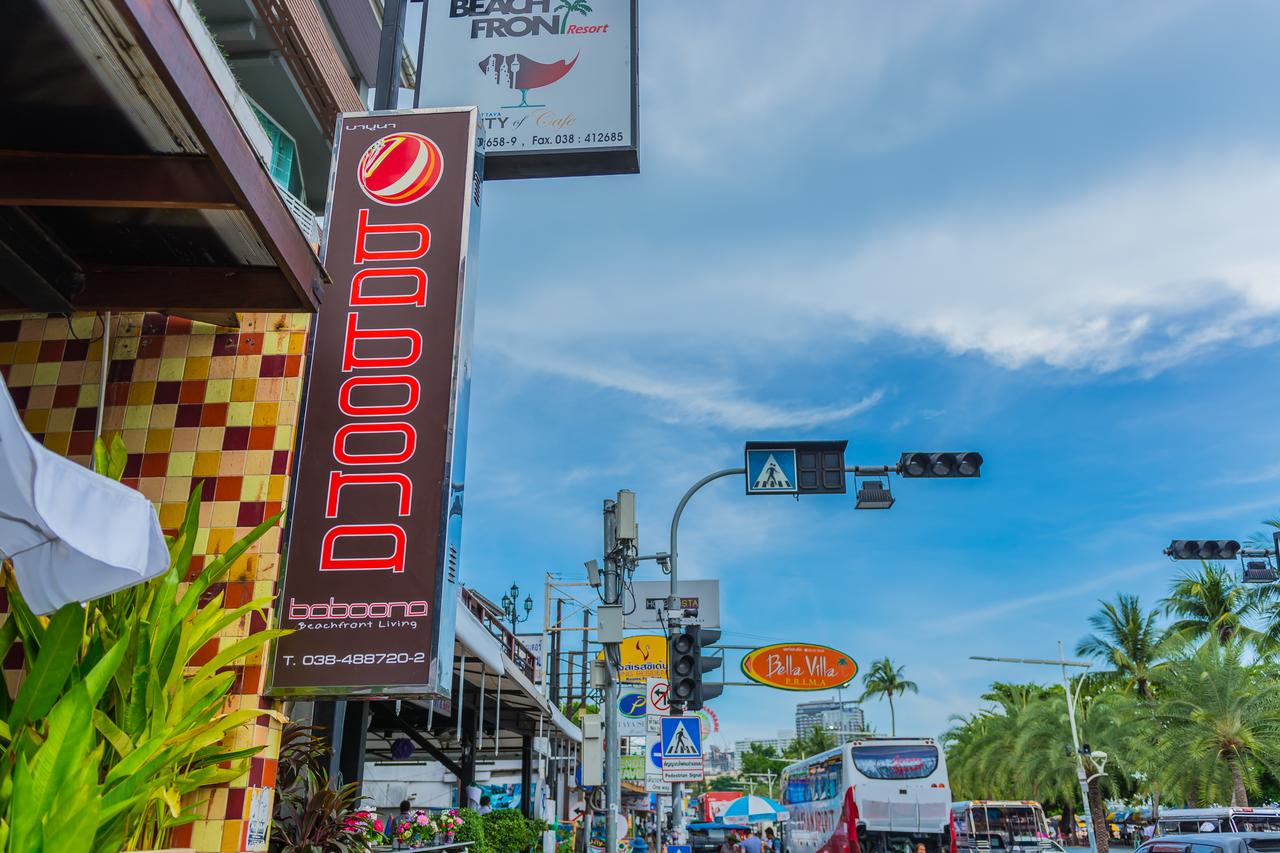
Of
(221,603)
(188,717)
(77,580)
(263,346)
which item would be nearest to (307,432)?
(263,346)

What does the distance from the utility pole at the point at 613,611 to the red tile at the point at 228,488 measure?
320 inches

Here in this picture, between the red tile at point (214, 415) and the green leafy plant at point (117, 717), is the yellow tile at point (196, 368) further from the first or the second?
Result: the green leafy plant at point (117, 717)

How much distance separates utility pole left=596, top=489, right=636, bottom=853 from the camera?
14.2 meters

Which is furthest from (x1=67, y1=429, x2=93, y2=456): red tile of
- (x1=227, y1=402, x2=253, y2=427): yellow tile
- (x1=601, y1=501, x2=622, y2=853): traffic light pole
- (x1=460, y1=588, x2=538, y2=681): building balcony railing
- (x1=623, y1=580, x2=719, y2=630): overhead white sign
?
(x1=623, y1=580, x2=719, y2=630): overhead white sign

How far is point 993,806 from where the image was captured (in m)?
41.8

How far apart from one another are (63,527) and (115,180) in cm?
235

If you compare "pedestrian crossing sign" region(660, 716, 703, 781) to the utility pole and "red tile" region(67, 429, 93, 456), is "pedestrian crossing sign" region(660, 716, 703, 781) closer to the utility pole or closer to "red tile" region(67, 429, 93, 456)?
the utility pole

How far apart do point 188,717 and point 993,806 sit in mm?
43002

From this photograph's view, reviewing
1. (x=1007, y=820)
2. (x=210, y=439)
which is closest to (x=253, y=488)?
(x=210, y=439)

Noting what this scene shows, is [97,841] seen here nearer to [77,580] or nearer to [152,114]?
[77,580]

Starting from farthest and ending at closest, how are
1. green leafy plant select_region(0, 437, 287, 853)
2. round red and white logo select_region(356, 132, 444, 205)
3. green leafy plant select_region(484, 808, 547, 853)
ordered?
green leafy plant select_region(484, 808, 547, 853) < round red and white logo select_region(356, 132, 444, 205) < green leafy plant select_region(0, 437, 287, 853)

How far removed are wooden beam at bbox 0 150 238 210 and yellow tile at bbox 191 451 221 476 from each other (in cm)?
194

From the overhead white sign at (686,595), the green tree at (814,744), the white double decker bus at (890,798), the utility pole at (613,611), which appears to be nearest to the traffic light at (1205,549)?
the white double decker bus at (890,798)

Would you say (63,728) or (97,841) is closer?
(63,728)
